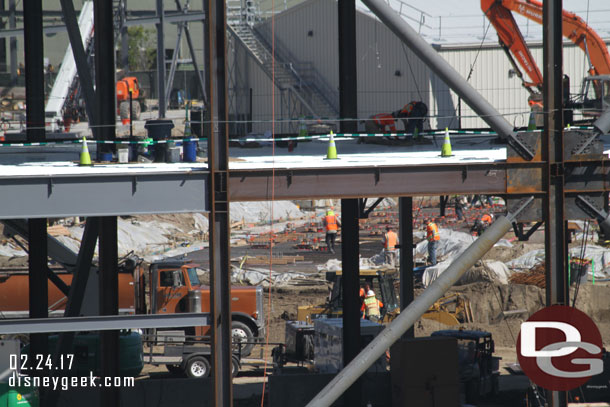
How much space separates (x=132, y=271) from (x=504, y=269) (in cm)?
1285

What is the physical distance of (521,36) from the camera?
28.3 meters

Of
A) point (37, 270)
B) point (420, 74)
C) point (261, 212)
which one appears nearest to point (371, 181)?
point (37, 270)

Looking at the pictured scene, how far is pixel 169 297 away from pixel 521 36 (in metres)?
14.4

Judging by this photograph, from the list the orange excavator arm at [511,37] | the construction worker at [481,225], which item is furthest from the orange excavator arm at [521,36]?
the construction worker at [481,225]

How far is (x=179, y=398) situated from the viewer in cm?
1753

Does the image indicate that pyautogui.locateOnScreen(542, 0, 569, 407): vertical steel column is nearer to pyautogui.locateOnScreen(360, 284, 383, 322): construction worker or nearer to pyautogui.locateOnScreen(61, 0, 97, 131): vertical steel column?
pyautogui.locateOnScreen(61, 0, 97, 131): vertical steel column

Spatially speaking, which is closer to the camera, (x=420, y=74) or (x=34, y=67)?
(x=34, y=67)

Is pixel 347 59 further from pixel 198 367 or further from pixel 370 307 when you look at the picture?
pixel 198 367

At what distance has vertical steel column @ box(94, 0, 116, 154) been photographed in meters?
14.5

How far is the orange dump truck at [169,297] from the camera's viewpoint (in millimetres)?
21812

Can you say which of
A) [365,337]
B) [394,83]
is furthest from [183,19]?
[365,337]

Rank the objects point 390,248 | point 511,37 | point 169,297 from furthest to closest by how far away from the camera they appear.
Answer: point 390,248 → point 511,37 → point 169,297

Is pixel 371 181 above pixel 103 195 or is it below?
above

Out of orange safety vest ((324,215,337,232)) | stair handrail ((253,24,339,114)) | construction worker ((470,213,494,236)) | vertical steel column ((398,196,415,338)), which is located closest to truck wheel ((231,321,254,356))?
vertical steel column ((398,196,415,338))
